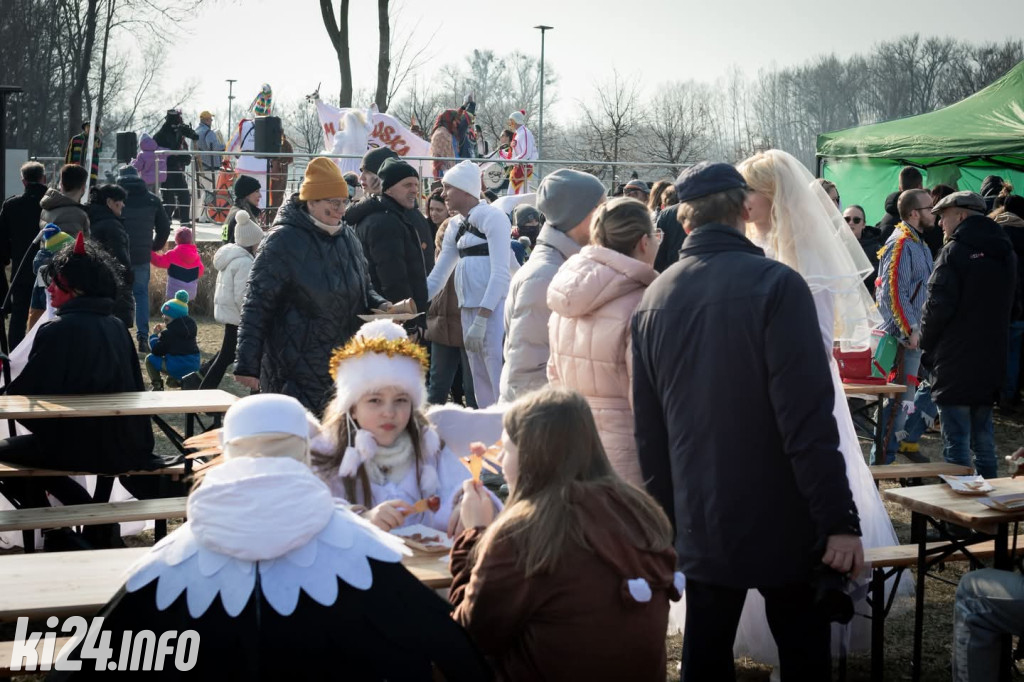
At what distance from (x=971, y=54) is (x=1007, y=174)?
68456 mm

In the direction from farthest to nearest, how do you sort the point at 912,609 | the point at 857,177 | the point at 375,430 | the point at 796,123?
the point at 796,123 → the point at 857,177 → the point at 912,609 → the point at 375,430

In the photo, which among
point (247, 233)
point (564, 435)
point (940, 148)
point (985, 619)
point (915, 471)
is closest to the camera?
point (564, 435)

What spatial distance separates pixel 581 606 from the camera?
2.59m

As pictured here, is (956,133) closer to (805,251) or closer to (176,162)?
(805,251)

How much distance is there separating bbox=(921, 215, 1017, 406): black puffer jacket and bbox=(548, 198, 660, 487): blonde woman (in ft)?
11.5

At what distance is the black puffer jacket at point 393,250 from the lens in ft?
21.9

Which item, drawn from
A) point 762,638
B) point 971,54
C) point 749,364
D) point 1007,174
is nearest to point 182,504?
point 762,638

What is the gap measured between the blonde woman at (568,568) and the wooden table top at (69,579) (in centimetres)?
52

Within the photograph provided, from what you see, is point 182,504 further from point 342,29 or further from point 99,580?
point 342,29

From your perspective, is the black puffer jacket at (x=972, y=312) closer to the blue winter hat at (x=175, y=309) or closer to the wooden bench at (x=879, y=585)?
the wooden bench at (x=879, y=585)

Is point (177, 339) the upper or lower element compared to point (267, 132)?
lower

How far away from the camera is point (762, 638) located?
4.25 meters

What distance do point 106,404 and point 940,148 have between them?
1019cm

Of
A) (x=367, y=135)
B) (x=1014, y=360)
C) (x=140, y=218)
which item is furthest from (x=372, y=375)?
(x=367, y=135)
